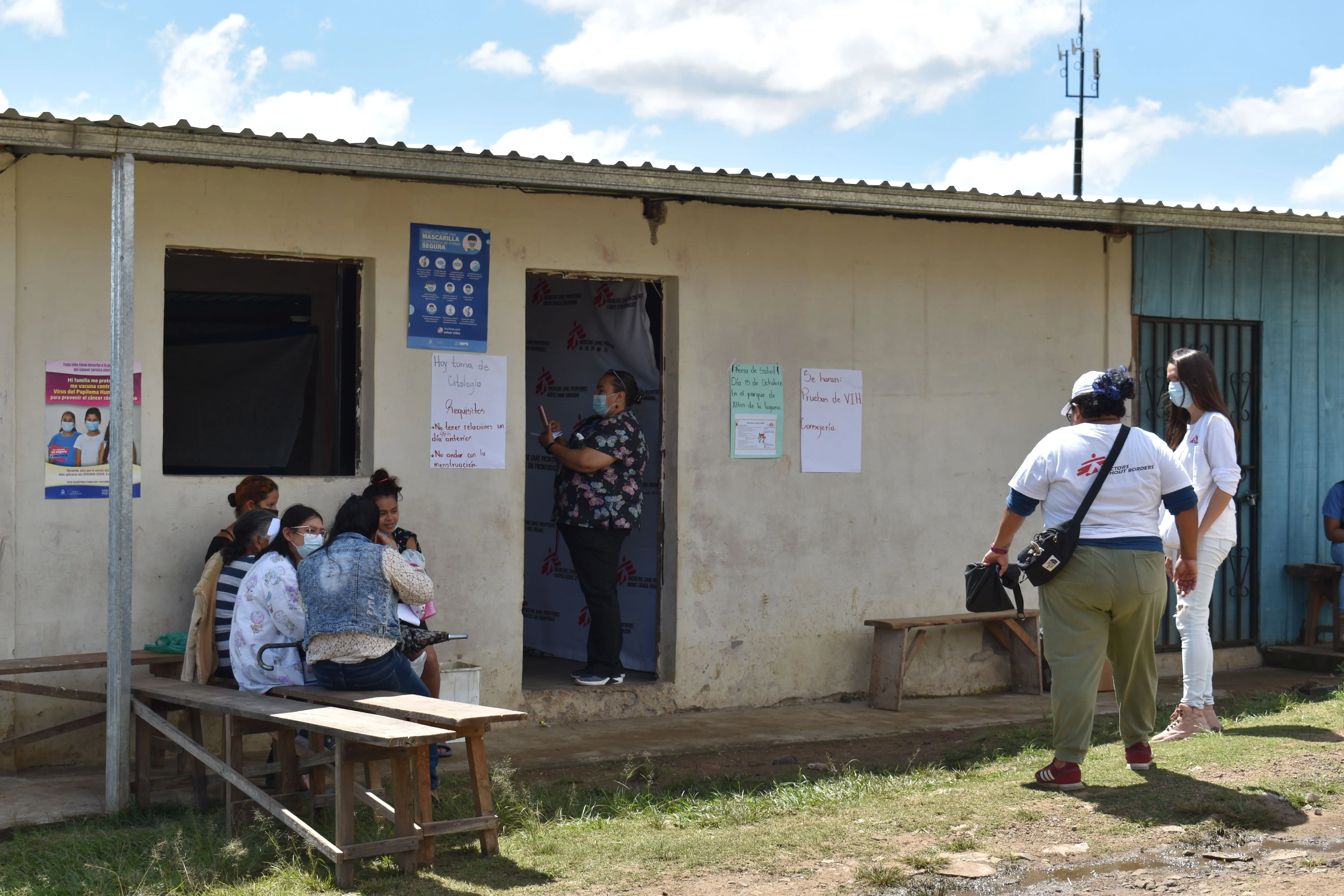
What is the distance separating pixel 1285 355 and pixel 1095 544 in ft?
16.3

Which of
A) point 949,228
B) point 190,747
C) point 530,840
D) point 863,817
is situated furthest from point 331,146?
point 949,228

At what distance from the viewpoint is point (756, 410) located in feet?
27.3

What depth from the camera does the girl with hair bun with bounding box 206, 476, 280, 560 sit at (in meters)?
6.60

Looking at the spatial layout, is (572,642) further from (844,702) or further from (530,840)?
(530,840)

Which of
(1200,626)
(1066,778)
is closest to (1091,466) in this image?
(1066,778)

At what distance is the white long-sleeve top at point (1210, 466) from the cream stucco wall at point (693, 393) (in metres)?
2.28

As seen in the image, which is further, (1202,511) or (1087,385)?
(1202,511)

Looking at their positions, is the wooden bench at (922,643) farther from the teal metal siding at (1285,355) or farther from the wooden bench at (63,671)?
the wooden bench at (63,671)

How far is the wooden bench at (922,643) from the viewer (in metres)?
8.29

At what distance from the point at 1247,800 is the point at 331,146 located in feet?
14.7

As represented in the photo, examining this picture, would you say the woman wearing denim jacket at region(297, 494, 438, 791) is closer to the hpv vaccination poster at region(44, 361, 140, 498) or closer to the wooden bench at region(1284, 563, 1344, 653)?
the hpv vaccination poster at region(44, 361, 140, 498)

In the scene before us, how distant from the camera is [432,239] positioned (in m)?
7.40

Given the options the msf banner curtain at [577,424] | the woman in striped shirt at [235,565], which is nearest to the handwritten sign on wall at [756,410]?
the msf banner curtain at [577,424]

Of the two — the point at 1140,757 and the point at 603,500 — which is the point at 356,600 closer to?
the point at 603,500
